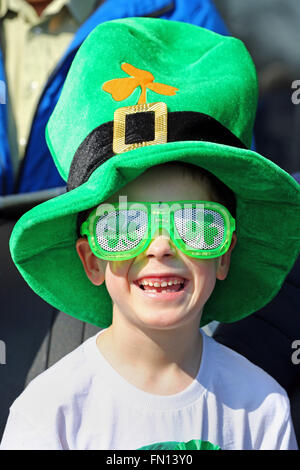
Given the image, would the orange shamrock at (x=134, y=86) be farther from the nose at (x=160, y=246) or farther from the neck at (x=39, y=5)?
the neck at (x=39, y=5)

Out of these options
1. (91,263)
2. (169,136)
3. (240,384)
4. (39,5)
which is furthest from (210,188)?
(39,5)

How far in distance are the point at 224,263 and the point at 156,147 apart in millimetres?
315

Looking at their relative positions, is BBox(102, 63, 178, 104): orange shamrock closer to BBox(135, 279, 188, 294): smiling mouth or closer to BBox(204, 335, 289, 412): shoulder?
BBox(135, 279, 188, 294): smiling mouth

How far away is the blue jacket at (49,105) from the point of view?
7.66ft

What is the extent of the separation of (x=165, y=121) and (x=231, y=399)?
0.52m

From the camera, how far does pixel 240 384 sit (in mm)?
1506

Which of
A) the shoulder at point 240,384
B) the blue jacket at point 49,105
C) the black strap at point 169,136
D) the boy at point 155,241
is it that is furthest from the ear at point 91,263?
the blue jacket at point 49,105

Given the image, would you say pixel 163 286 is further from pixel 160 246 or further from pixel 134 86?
pixel 134 86

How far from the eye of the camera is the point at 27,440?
4.47 ft

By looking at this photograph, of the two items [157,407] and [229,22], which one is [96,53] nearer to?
[157,407]

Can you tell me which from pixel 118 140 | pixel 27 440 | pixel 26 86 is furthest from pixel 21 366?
pixel 26 86

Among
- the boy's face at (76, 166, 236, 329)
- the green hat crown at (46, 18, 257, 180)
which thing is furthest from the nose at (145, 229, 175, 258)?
the green hat crown at (46, 18, 257, 180)

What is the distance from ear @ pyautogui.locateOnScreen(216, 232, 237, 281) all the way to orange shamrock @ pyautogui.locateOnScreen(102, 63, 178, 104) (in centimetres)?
29

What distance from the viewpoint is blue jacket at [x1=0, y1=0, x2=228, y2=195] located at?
2.34 metres
